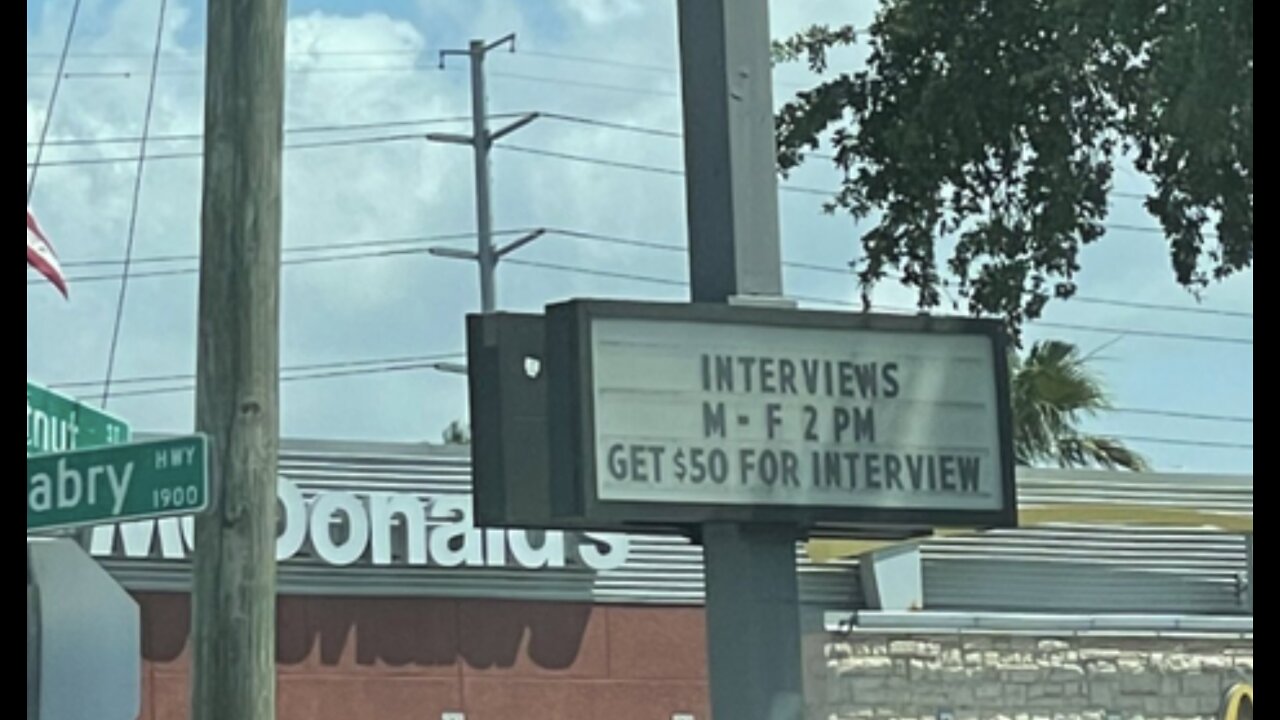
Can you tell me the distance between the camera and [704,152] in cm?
829

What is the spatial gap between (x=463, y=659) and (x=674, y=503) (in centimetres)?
1237

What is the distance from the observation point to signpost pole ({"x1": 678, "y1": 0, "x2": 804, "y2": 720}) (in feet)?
26.7

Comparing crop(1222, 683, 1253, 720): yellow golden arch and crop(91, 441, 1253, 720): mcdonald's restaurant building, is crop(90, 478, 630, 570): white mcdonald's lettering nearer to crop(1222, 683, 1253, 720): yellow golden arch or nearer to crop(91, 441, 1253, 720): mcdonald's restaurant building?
crop(91, 441, 1253, 720): mcdonald's restaurant building

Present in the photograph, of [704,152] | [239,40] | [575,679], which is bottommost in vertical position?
[575,679]

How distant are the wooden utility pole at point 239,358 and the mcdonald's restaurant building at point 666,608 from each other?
9357 mm

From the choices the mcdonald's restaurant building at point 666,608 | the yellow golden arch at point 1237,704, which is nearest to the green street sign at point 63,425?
the mcdonald's restaurant building at point 666,608

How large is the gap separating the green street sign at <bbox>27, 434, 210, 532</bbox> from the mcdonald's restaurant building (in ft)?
30.4

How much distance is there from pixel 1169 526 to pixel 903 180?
11.7 m

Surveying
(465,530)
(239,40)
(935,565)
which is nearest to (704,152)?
(239,40)

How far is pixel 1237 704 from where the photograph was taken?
68.0 feet

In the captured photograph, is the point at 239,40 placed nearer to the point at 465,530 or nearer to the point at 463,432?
the point at 465,530

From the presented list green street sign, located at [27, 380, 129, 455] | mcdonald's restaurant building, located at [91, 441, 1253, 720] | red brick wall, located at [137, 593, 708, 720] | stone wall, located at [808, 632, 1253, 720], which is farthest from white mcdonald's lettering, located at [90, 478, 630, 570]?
green street sign, located at [27, 380, 129, 455]

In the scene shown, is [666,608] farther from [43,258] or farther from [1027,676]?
[43,258]

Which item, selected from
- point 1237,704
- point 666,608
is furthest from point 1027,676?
point 666,608
